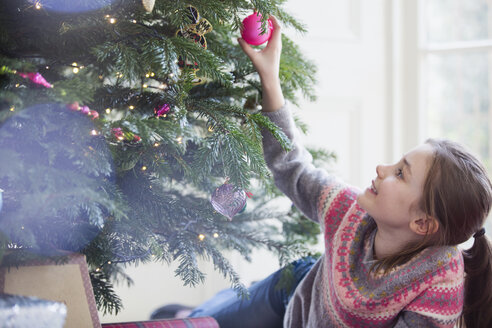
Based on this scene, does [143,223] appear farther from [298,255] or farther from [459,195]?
[459,195]

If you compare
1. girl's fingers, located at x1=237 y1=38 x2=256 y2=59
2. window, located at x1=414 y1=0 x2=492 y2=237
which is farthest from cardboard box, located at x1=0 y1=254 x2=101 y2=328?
window, located at x1=414 y1=0 x2=492 y2=237

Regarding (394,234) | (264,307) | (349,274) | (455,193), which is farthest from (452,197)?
(264,307)

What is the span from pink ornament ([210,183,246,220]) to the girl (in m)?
0.22

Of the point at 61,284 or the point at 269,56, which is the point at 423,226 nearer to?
the point at 269,56

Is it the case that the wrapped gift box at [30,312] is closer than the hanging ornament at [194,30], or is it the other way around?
the wrapped gift box at [30,312]

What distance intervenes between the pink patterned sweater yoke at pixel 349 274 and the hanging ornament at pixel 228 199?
0.22 meters

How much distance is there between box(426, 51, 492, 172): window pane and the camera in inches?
77.7

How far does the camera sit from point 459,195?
829 millimetres

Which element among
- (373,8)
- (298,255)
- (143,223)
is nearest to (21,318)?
(143,223)

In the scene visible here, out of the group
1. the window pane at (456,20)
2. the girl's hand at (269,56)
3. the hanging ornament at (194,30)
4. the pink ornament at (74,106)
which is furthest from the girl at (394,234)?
the window pane at (456,20)

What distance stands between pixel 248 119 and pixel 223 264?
0.25m

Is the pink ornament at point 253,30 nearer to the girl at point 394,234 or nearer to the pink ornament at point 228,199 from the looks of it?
the girl at point 394,234

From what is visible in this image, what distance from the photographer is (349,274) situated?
2.97ft

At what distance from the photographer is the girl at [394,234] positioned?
0.83 m
